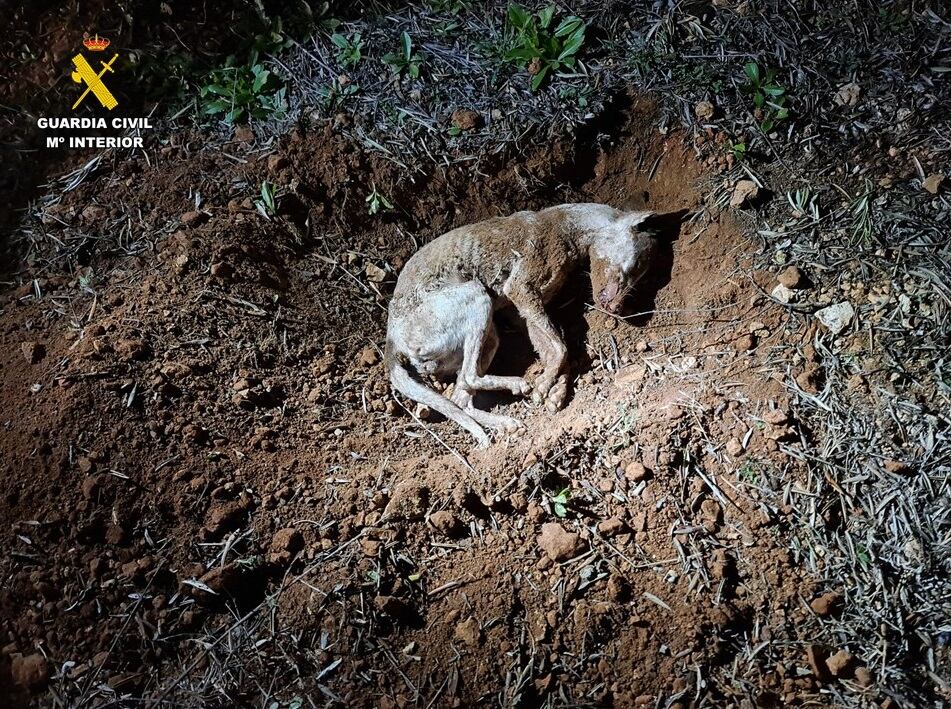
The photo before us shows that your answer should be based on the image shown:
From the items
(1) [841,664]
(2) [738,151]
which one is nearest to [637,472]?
(1) [841,664]

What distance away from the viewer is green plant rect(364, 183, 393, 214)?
4246 mm

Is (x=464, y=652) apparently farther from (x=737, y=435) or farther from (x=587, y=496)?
(x=737, y=435)

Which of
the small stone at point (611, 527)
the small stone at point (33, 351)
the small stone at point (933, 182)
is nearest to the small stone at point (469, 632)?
the small stone at point (611, 527)

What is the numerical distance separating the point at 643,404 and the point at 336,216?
7.73 feet

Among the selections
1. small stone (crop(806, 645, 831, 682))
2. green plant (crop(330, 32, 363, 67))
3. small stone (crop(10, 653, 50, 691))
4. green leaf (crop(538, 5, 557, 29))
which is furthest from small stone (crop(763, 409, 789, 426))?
green plant (crop(330, 32, 363, 67))

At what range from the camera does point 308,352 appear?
3889 millimetres

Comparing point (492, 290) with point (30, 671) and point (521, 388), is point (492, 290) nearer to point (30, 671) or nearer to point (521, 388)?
point (521, 388)

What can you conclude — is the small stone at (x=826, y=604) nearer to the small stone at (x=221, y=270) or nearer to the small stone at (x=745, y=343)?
the small stone at (x=745, y=343)

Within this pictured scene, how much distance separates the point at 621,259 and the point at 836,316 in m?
1.23

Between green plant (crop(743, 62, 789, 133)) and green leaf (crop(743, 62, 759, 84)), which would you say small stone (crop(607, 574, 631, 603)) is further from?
green leaf (crop(743, 62, 759, 84))

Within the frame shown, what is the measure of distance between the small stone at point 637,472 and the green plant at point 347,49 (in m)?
3.32

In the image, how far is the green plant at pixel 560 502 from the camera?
2990 millimetres

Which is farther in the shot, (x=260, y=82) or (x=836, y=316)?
(x=260, y=82)

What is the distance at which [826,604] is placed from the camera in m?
2.68
